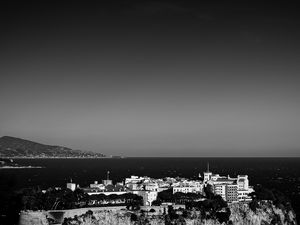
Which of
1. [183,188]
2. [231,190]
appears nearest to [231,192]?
[231,190]

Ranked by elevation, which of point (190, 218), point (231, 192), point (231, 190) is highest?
point (231, 190)

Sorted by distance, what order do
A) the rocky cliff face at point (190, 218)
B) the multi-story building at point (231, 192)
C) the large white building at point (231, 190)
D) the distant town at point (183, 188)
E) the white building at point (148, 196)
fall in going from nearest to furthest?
the rocky cliff face at point (190, 218)
the white building at point (148, 196)
the distant town at point (183, 188)
the large white building at point (231, 190)
the multi-story building at point (231, 192)

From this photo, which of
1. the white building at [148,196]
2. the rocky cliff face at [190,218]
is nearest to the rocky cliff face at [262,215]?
the rocky cliff face at [190,218]

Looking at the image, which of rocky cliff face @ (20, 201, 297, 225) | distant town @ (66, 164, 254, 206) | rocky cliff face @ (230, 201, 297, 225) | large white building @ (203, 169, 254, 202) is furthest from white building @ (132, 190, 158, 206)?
rocky cliff face @ (230, 201, 297, 225)

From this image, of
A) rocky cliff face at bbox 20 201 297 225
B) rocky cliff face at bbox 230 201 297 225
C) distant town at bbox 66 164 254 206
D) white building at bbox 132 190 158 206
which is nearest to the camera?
rocky cliff face at bbox 20 201 297 225

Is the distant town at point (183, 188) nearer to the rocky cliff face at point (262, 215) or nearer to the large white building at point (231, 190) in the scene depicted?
the large white building at point (231, 190)

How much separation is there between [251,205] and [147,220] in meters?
10.5

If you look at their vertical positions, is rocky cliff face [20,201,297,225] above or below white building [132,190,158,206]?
below

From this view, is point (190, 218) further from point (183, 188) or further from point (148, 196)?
point (183, 188)

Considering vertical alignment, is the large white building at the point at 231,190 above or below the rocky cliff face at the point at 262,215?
above

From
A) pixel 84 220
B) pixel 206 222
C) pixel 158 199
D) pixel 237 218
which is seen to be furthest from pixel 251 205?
pixel 84 220

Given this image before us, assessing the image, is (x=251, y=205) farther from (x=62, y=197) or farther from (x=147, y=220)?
(x=62, y=197)

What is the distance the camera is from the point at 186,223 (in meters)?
39.3

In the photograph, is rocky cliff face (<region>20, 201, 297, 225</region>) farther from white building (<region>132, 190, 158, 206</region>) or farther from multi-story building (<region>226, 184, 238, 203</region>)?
white building (<region>132, 190, 158, 206</region>)
